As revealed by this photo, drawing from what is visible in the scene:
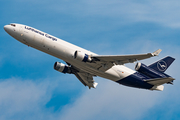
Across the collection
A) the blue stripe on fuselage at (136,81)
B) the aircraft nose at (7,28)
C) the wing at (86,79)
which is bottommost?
the wing at (86,79)

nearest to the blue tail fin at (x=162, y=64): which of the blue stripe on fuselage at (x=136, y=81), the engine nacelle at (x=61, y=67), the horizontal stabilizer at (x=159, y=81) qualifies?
the horizontal stabilizer at (x=159, y=81)

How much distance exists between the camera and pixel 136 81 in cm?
4853

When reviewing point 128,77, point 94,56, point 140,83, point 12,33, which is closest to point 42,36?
point 12,33

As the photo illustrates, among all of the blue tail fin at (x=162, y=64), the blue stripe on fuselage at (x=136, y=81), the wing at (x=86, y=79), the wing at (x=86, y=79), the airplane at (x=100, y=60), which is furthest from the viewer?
the wing at (x=86, y=79)

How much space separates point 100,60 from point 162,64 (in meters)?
13.8

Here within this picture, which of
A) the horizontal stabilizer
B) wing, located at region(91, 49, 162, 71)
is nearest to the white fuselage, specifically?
wing, located at region(91, 49, 162, 71)

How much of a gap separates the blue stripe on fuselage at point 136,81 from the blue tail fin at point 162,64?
286 centimetres

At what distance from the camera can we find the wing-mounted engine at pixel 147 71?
45562mm

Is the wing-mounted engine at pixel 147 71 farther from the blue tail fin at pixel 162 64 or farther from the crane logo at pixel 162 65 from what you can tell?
the crane logo at pixel 162 65

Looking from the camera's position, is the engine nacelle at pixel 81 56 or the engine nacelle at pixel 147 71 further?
the engine nacelle at pixel 147 71

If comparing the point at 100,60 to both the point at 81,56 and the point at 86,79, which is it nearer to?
Answer: the point at 81,56

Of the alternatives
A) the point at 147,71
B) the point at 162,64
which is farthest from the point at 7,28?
the point at 162,64

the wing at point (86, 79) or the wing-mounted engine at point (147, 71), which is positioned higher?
the wing-mounted engine at point (147, 71)

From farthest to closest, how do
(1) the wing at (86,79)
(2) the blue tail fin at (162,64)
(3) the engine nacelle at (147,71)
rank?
(1) the wing at (86,79) < (2) the blue tail fin at (162,64) < (3) the engine nacelle at (147,71)
